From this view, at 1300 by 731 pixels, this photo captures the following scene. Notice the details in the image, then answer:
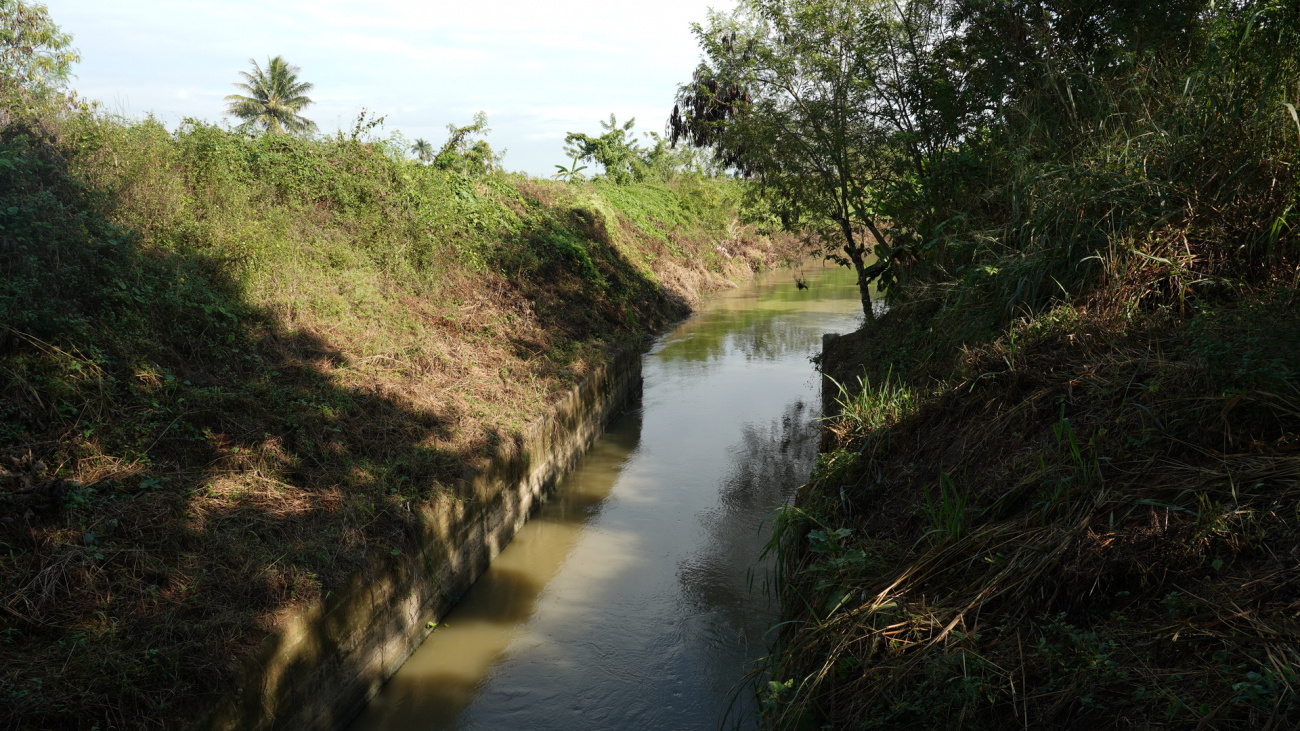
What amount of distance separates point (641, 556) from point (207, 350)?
4316mm

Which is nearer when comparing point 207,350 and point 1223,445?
point 1223,445

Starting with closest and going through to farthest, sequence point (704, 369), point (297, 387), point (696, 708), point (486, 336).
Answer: point (696, 708) < point (297, 387) < point (486, 336) < point (704, 369)

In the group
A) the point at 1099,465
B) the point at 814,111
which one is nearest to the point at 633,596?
the point at 1099,465

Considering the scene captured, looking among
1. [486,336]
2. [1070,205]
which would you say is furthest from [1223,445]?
[486,336]

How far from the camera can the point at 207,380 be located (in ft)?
19.5

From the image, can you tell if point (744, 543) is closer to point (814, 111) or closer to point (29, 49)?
point (814, 111)

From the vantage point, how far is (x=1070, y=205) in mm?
5301

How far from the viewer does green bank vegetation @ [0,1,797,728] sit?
12.6 feet

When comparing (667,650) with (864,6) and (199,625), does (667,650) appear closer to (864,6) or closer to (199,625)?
(199,625)

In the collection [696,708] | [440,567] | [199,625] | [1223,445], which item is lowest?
[696,708]

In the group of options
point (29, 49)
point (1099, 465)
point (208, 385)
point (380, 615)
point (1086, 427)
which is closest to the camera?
point (1099, 465)

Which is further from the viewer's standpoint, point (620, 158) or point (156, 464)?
point (620, 158)

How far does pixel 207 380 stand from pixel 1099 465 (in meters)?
6.25

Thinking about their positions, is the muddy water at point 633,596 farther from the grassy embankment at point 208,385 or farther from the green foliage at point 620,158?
the green foliage at point 620,158
